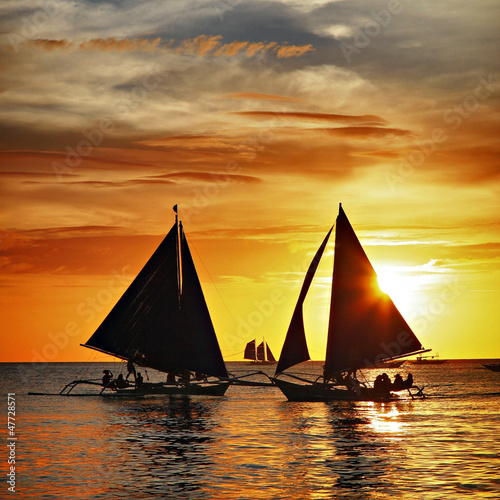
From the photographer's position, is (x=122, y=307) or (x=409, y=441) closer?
(x=409, y=441)

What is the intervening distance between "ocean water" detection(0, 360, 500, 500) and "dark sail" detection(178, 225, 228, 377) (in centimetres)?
434

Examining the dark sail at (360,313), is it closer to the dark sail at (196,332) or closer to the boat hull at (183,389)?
the dark sail at (196,332)

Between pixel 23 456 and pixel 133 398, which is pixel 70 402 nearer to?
pixel 133 398

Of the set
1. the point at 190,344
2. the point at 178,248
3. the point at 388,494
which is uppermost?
the point at 178,248

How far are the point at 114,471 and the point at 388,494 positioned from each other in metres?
13.1

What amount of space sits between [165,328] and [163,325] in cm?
36

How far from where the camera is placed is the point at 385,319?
66.0 metres

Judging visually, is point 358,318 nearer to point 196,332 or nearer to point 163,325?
point 196,332

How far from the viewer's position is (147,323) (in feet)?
238

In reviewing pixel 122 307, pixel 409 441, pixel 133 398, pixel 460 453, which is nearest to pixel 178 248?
pixel 122 307

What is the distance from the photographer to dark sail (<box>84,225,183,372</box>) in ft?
236

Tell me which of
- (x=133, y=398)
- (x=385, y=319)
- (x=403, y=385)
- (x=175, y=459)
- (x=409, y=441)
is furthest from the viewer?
(x=133, y=398)

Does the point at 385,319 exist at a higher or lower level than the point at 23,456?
higher

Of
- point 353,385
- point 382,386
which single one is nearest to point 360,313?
point 353,385
